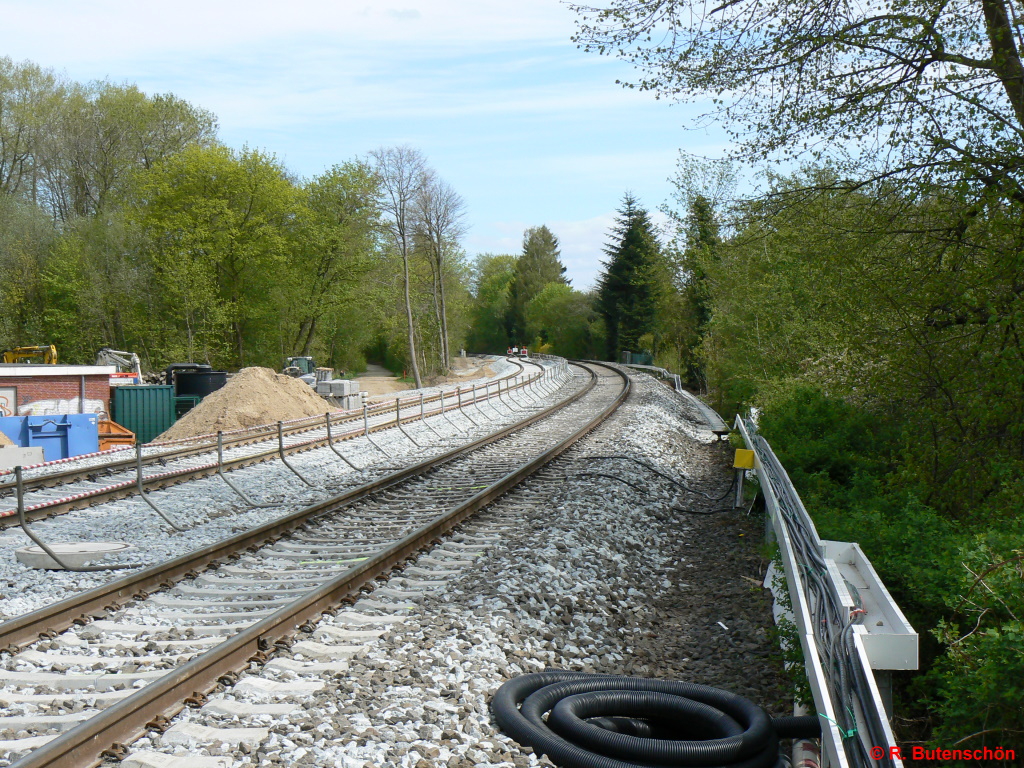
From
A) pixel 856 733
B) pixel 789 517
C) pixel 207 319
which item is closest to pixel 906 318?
pixel 789 517

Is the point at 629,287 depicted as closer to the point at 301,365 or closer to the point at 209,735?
the point at 301,365

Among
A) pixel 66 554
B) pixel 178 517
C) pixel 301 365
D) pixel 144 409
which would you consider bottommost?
pixel 178 517

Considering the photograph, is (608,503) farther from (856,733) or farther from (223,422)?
(223,422)

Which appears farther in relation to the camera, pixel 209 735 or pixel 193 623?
pixel 193 623

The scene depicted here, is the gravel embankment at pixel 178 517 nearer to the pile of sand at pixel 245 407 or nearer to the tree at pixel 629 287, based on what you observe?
the pile of sand at pixel 245 407

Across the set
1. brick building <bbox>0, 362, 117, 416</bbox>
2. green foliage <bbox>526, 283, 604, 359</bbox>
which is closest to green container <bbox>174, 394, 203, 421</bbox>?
brick building <bbox>0, 362, 117, 416</bbox>

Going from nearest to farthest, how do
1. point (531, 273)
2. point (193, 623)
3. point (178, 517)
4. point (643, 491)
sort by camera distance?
point (193, 623), point (178, 517), point (643, 491), point (531, 273)

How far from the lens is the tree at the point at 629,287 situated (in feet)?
192

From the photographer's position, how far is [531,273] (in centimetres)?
10025

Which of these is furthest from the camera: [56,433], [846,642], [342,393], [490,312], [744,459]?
[490,312]

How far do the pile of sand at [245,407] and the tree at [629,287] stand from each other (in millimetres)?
33275

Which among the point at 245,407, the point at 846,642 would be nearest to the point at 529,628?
the point at 846,642

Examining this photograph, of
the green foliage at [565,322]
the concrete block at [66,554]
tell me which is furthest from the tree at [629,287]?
the concrete block at [66,554]

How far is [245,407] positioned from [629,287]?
135 ft
